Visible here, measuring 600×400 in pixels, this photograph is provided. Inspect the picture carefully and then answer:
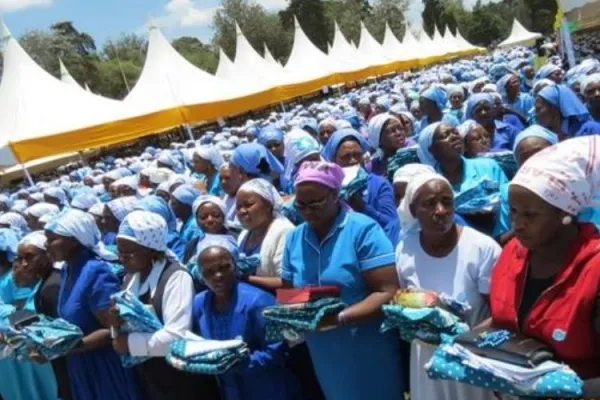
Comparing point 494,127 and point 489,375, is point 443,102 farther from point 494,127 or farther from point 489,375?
point 489,375

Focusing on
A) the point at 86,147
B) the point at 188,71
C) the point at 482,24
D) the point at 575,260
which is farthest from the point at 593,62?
the point at 482,24

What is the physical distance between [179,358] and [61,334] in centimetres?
88

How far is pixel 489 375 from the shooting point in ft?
6.57

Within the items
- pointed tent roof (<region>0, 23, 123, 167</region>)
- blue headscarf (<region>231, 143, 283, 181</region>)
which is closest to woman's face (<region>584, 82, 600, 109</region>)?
blue headscarf (<region>231, 143, 283, 181</region>)

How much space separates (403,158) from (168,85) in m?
12.7

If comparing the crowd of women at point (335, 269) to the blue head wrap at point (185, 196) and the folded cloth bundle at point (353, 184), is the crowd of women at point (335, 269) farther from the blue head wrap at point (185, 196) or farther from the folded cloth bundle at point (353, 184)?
the blue head wrap at point (185, 196)

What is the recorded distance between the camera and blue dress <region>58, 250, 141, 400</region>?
140 inches

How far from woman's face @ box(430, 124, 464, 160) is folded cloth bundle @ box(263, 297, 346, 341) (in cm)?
161

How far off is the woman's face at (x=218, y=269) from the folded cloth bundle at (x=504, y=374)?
129 centimetres

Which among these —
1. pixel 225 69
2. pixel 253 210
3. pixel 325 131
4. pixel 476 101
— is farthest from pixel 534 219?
pixel 225 69

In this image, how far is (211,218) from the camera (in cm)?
411

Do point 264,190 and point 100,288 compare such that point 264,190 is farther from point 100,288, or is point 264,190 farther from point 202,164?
point 202,164

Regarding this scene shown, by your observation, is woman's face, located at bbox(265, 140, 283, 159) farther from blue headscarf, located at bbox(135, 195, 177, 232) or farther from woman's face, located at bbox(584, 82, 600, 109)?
woman's face, located at bbox(584, 82, 600, 109)

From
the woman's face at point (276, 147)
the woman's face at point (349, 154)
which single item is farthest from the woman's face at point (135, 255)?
the woman's face at point (276, 147)
